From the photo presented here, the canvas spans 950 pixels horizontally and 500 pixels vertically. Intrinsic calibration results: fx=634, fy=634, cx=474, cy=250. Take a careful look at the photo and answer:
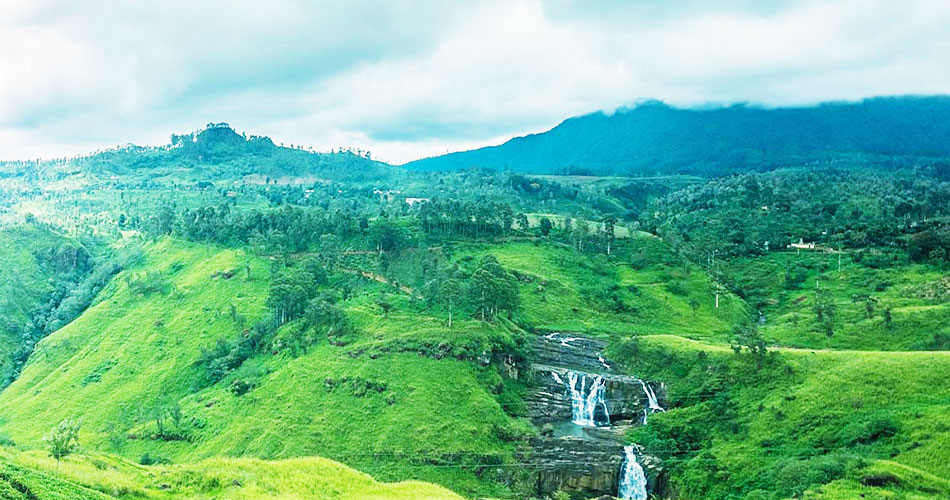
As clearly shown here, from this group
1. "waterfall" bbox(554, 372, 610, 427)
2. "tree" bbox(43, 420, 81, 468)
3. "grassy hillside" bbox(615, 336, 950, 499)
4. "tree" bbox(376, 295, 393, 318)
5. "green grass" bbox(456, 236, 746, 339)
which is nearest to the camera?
"tree" bbox(43, 420, 81, 468)

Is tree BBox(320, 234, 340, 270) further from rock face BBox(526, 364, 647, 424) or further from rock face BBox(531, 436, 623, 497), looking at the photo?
rock face BBox(531, 436, 623, 497)

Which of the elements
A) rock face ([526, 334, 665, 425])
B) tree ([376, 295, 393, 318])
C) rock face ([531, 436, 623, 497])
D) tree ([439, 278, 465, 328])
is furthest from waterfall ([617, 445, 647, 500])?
tree ([376, 295, 393, 318])

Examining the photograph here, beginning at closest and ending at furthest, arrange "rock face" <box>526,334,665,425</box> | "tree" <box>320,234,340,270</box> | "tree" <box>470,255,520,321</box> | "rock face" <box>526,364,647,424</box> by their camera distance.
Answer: "rock face" <box>526,364,647,424</box>, "rock face" <box>526,334,665,425</box>, "tree" <box>470,255,520,321</box>, "tree" <box>320,234,340,270</box>

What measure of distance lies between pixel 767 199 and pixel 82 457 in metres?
182

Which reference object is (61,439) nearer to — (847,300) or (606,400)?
(606,400)

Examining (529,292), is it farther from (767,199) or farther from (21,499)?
(767,199)

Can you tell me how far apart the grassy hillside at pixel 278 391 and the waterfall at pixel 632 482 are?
1180 cm

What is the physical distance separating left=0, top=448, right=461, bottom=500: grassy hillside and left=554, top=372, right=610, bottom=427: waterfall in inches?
1232

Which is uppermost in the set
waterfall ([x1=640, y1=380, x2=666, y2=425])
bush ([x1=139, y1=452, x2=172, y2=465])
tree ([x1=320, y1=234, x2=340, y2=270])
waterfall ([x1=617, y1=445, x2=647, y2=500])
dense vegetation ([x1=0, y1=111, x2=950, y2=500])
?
tree ([x1=320, y1=234, x2=340, y2=270])

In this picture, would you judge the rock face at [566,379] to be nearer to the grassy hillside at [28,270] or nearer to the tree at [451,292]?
the tree at [451,292]

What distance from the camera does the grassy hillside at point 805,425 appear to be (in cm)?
5175

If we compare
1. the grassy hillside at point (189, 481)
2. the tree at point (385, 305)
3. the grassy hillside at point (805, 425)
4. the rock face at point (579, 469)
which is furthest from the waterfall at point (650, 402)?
the tree at point (385, 305)

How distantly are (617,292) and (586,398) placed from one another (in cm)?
3883

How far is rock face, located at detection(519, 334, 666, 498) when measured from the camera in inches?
2510
